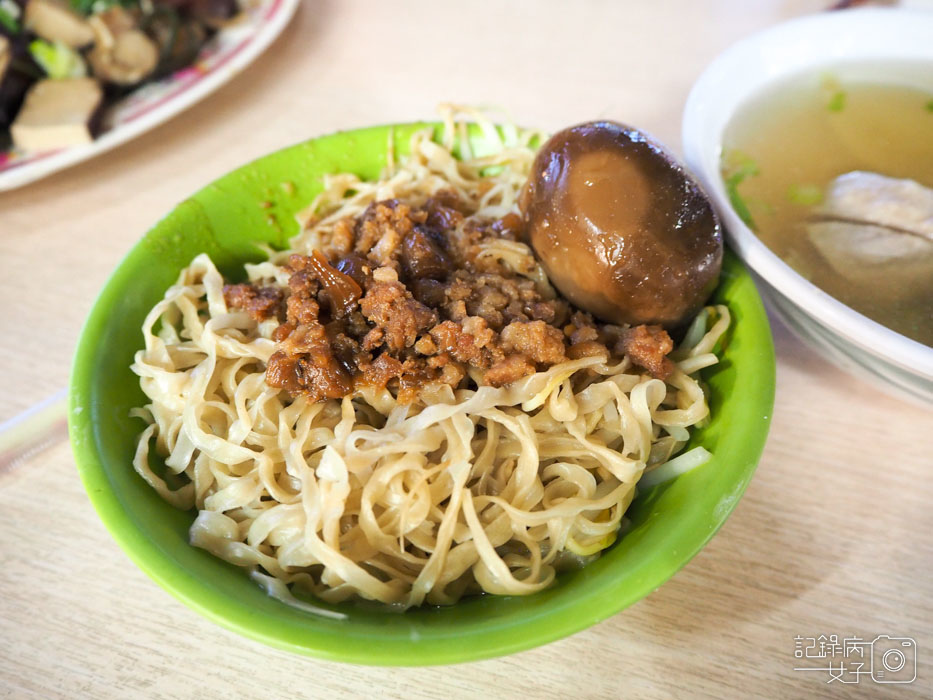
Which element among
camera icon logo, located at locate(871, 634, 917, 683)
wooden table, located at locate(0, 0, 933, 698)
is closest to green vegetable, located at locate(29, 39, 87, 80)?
wooden table, located at locate(0, 0, 933, 698)

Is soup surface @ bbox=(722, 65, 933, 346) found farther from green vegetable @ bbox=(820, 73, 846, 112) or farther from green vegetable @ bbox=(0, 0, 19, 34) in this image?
green vegetable @ bbox=(0, 0, 19, 34)

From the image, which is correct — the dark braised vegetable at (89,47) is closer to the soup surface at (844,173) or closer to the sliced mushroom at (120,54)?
the sliced mushroom at (120,54)

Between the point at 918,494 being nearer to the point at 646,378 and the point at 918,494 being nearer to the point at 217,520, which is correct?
the point at 646,378

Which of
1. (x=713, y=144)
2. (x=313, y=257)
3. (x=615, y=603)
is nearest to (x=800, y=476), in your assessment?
(x=615, y=603)

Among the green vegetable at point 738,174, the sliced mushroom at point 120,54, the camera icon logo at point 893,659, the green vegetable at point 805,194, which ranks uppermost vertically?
the sliced mushroom at point 120,54

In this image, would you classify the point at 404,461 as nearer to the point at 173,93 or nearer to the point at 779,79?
the point at 779,79

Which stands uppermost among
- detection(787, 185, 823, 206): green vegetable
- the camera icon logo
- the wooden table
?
detection(787, 185, 823, 206): green vegetable

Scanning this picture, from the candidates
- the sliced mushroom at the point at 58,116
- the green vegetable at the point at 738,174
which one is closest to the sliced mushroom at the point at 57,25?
the sliced mushroom at the point at 58,116
